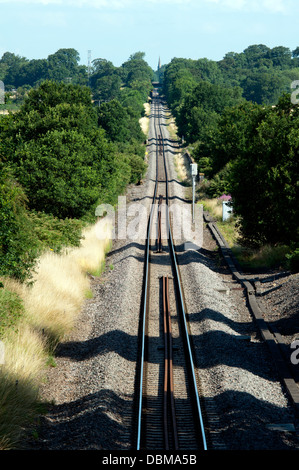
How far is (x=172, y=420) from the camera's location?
31.4 ft

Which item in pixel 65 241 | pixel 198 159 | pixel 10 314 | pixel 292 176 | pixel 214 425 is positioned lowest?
pixel 214 425

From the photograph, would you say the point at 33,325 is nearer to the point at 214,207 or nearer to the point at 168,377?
the point at 168,377

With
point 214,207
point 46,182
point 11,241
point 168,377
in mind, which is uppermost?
point 46,182

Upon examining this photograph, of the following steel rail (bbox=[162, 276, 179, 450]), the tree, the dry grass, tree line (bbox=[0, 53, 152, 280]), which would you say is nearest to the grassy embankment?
tree line (bbox=[0, 53, 152, 280])

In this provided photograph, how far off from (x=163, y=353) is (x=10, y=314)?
13.0 feet

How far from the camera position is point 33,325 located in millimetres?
13188

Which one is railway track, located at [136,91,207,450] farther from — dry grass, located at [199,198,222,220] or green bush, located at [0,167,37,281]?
dry grass, located at [199,198,222,220]

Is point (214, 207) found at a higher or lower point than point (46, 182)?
lower

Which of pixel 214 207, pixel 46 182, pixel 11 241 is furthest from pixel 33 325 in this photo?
pixel 214 207

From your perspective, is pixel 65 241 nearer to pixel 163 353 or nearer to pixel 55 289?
pixel 55 289

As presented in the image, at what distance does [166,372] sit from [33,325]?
3806mm

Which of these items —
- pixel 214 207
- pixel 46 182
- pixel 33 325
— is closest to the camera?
pixel 33 325

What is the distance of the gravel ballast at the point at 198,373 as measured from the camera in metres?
8.85
